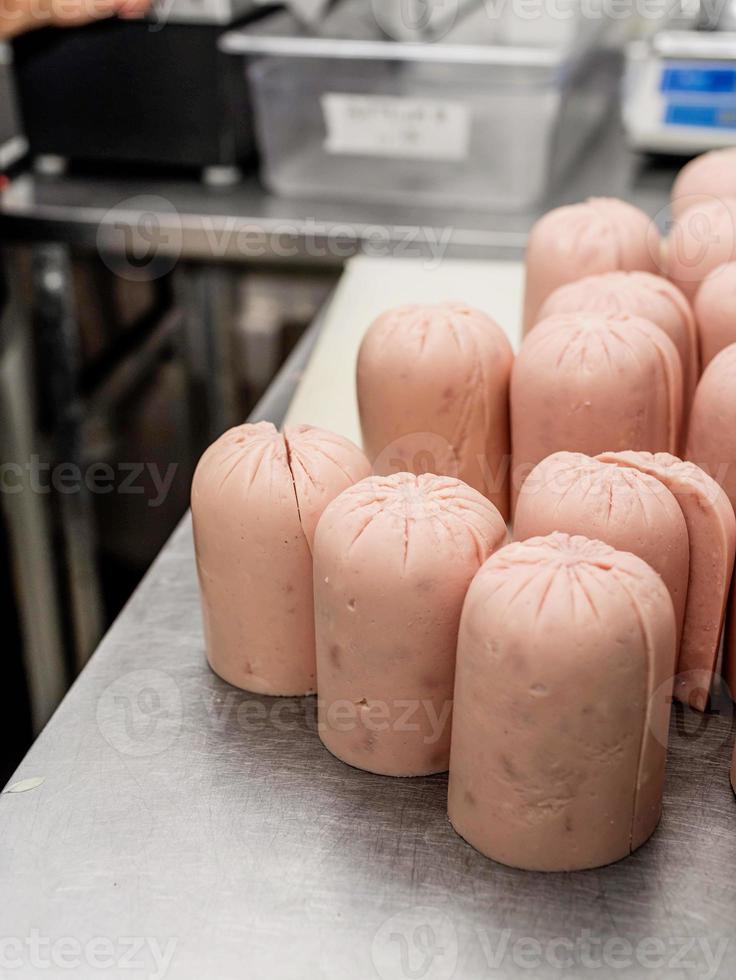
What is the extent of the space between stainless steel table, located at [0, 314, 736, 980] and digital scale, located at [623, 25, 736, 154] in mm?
1705

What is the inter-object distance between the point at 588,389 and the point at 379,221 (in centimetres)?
123

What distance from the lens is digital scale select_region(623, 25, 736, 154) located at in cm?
237

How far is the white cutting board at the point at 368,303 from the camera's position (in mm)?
1665

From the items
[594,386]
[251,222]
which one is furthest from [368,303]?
[594,386]

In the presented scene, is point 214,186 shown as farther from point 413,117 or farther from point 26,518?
point 26,518

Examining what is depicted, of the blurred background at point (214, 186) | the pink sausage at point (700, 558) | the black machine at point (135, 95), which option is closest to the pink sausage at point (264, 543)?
the pink sausage at point (700, 558)

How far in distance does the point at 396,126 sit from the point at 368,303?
1.75 feet

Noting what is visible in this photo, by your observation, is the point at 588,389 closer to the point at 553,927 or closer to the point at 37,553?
the point at 553,927

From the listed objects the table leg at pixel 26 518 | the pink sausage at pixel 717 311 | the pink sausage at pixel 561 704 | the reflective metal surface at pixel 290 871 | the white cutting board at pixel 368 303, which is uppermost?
the pink sausage at pixel 717 311

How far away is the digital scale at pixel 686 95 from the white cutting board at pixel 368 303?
61 cm

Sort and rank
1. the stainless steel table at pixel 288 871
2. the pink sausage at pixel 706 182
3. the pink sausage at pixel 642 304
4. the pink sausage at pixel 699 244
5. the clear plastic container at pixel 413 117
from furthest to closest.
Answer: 1. the clear plastic container at pixel 413 117
2. the pink sausage at pixel 706 182
3. the pink sausage at pixel 699 244
4. the pink sausage at pixel 642 304
5. the stainless steel table at pixel 288 871

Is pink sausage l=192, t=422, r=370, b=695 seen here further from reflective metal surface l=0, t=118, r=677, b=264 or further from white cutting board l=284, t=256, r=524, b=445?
reflective metal surface l=0, t=118, r=677, b=264

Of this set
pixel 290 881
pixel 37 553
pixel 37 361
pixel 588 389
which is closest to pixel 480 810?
pixel 290 881

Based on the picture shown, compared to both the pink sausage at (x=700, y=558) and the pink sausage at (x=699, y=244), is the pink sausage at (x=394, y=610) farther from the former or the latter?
the pink sausage at (x=699, y=244)
